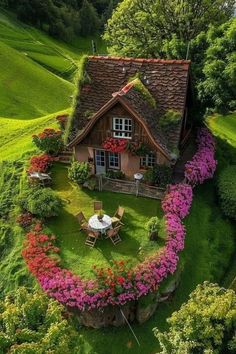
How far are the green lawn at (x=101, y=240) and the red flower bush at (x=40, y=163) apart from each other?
1.08m

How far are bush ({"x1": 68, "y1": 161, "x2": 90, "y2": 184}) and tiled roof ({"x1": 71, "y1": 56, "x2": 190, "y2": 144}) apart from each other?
3.39m

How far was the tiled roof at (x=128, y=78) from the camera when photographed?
112 feet

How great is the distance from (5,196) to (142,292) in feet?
46.5

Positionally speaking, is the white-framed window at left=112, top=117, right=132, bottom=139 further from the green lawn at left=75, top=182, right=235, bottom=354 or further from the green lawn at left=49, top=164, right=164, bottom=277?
the green lawn at left=75, top=182, right=235, bottom=354

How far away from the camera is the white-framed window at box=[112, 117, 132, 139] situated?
33.0 m

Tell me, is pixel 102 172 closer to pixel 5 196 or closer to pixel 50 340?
pixel 5 196

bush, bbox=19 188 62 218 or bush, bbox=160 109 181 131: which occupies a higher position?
bush, bbox=160 109 181 131

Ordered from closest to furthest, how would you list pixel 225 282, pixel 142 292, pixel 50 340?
pixel 50 340, pixel 142 292, pixel 225 282

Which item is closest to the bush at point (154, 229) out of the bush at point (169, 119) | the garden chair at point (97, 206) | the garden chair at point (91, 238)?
the garden chair at point (91, 238)

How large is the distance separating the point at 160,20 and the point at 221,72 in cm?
1317

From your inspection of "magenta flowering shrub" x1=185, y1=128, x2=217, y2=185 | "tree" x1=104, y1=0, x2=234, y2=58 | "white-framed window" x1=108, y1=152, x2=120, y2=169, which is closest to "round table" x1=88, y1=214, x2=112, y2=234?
"white-framed window" x1=108, y1=152, x2=120, y2=169

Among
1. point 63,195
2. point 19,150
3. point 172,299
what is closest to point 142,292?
point 172,299

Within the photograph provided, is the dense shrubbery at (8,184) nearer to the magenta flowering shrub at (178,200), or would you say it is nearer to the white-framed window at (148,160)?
the white-framed window at (148,160)

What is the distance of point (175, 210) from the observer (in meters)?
30.8
